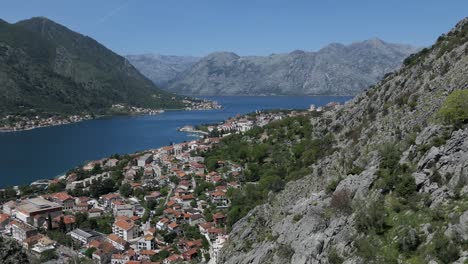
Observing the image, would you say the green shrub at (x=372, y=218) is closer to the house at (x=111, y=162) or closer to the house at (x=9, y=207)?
the house at (x=9, y=207)

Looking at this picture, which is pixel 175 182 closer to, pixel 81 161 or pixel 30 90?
pixel 81 161

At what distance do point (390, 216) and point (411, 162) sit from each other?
230 centimetres

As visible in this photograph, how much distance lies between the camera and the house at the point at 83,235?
3228 centimetres

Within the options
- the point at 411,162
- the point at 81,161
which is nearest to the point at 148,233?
the point at 411,162

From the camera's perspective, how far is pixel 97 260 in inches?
1105

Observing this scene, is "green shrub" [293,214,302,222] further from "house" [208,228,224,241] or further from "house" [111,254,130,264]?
"house" [111,254,130,264]

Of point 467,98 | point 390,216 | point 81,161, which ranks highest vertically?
point 467,98

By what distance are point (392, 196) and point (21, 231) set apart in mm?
30171

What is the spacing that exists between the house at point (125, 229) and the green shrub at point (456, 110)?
81.8ft

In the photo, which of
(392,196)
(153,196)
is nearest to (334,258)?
(392,196)

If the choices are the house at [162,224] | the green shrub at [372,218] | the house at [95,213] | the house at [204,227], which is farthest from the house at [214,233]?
the green shrub at [372,218]

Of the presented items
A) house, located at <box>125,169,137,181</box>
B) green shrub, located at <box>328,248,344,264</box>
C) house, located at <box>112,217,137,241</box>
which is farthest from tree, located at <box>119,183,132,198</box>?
green shrub, located at <box>328,248,344,264</box>

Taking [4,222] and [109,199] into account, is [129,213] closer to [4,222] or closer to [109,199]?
[109,199]

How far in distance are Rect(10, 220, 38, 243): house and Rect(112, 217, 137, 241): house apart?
20.1ft
